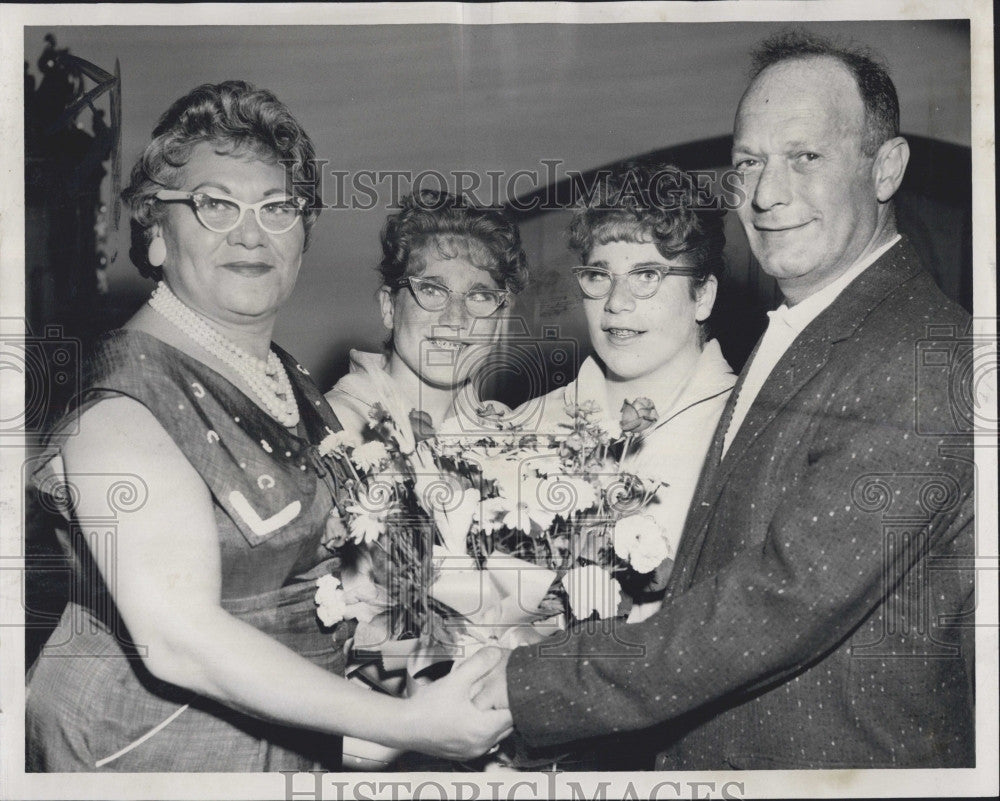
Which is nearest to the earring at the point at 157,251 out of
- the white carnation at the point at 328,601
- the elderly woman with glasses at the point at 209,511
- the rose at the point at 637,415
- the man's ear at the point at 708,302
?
the elderly woman with glasses at the point at 209,511

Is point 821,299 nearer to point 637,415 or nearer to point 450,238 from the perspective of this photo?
point 637,415

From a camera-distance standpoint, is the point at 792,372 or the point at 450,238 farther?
the point at 450,238

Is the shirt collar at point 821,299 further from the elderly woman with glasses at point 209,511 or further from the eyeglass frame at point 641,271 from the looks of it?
the elderly woman with glasses at point 209,511

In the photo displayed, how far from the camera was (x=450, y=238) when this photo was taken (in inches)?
86.9

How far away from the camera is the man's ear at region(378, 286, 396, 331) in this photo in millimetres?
2205

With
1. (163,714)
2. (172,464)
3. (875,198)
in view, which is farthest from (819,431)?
(163,714)

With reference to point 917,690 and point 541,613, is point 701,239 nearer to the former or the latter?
point 541,613

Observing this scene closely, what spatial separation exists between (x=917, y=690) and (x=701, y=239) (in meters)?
0.99

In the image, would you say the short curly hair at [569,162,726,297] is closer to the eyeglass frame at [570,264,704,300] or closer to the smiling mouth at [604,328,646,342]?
the eyeglass frame at [570,264,704,300]

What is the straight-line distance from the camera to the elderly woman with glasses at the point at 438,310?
2.20 meters

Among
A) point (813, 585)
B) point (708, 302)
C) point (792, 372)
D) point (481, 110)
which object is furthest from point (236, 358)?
point (813, 585)

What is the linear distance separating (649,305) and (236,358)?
85 cm

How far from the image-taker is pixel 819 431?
6.56 ft

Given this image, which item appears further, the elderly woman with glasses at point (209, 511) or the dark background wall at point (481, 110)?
the dark background wall at point (481, 110)
